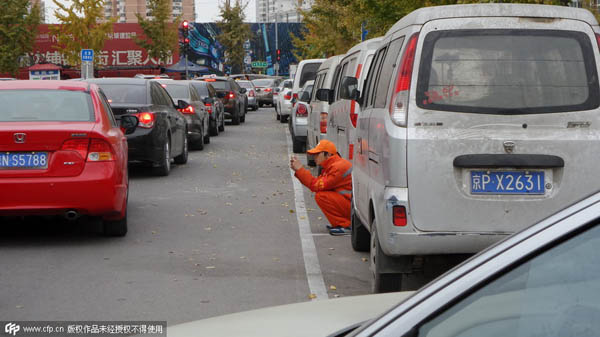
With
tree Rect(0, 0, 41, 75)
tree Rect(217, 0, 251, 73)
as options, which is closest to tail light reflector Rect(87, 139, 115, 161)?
tree Rect(0, 0, 41, 75)

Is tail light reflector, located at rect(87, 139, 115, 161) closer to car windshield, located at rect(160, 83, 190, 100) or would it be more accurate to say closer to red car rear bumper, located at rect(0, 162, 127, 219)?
red car rear bumper, located at rect(0, 162, 127, 219)

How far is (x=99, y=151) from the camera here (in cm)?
857

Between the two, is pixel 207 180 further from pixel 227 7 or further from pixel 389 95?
pixel 227 7

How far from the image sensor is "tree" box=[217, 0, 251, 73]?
A: 98062 mm

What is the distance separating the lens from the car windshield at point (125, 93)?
14266 millimetres

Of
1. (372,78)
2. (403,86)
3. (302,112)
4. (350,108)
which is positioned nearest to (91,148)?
(372,78)

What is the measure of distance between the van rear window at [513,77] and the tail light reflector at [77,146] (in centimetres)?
385

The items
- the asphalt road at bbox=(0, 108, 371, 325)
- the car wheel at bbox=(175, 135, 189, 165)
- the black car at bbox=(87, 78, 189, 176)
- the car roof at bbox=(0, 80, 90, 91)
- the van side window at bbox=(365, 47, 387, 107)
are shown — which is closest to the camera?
the asphalt road at bbox=(0, 108, 371, 325)

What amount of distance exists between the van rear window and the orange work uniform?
3.71 metres

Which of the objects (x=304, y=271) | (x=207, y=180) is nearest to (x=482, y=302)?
(x=304, y=271)

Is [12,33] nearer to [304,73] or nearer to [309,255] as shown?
[304,73]

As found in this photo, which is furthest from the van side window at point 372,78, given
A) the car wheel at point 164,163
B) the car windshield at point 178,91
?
the car windshield at point 178,91

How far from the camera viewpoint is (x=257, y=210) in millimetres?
11117

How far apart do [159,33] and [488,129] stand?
7637 centimetres
